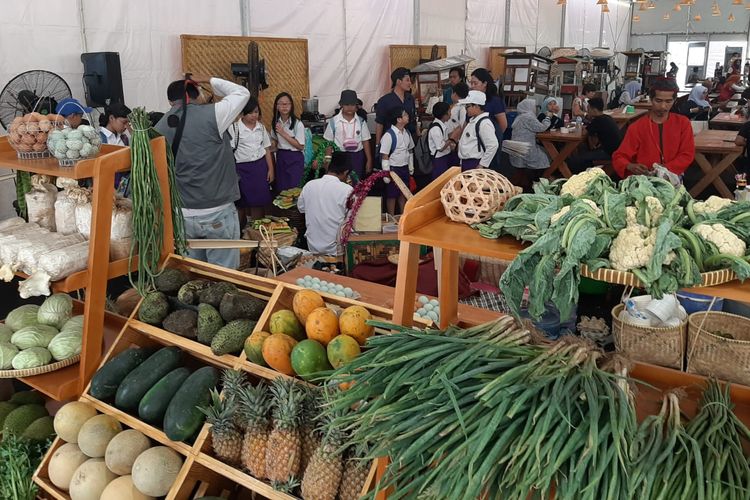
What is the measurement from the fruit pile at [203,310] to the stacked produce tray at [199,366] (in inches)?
1.5

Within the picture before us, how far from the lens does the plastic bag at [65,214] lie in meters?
2.73

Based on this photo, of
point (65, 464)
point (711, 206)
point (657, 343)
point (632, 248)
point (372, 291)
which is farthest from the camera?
point (372, 291)

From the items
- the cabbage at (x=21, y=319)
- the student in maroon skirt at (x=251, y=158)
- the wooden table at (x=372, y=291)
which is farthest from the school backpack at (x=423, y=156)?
the cabbage at (x=21, y=319)

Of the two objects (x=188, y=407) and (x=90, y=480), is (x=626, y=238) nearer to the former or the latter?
(x=188, y=407)

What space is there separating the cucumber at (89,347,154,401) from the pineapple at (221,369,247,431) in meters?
0.55

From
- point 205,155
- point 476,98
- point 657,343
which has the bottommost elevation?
point 657,343

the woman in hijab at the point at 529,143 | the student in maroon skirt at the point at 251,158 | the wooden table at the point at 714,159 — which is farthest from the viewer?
the woman in hijab at the point at 529,143

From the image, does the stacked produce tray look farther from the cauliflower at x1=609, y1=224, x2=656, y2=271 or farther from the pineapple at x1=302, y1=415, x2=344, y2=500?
the cauliflower at x1=609, y1=224, x2=656, y2=271

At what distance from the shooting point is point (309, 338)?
225cm

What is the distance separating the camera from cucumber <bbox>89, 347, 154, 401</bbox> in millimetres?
2521

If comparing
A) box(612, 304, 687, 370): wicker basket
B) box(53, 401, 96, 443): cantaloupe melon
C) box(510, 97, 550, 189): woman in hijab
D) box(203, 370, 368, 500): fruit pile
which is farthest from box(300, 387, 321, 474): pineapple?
box(510, 97, 550, 189): woman in hijab

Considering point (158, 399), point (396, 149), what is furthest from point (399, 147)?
point (158, 399)

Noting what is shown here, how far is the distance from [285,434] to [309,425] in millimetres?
100

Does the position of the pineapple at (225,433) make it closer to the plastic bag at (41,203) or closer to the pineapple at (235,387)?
the pineapple at (235,387)
